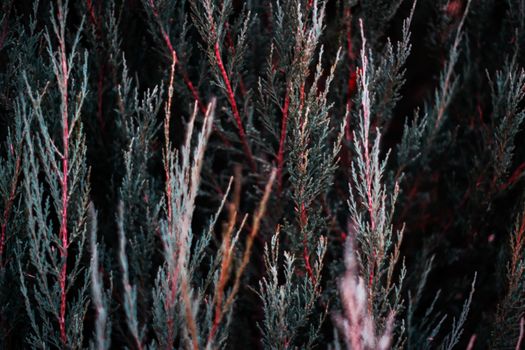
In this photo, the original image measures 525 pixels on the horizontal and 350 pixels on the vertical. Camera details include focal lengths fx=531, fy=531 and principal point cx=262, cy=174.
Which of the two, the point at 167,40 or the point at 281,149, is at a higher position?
the point at 167,40

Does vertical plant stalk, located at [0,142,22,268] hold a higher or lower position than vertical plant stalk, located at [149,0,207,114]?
lower

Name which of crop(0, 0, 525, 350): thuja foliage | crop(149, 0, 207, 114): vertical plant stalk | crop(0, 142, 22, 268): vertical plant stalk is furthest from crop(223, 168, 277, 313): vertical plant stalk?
crop(0, 142, 22, 268): vertical plant stalk

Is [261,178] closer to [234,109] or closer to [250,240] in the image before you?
[234,109]

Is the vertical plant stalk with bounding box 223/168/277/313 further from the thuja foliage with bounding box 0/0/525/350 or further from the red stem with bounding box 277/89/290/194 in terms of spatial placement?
the red stem with bounding box 277/89/290/194

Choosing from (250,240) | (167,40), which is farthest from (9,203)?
(250,240)

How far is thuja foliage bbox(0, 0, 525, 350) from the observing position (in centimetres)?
195

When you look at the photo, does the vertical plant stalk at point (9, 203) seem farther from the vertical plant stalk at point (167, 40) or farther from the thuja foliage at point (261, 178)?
the vertical plant stalk at point (167, 40)

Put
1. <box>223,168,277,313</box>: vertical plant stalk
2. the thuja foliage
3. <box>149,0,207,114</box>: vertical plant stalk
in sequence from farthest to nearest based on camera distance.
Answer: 1. <box>149,0,207,114</box>: vertical plant stalk
2. the thuja foliage
3. <box>223,168,277,313</box>: vertical plant stalk

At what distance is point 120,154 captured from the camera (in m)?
2.64

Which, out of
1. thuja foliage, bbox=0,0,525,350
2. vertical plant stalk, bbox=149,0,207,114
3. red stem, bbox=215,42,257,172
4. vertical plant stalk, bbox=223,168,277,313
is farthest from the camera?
vertical plant stalk, bbox=149,0,207,114

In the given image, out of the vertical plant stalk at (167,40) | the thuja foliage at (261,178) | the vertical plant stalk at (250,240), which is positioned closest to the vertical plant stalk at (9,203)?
the thuja foliage at (261,178)

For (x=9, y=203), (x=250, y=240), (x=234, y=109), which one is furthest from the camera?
(x=234, y=109)

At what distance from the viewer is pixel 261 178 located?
8.72 ft

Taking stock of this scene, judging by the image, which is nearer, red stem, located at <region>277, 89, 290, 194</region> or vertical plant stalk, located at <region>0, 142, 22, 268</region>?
vertical plant stalk, located at <region>0, 142, 22, 268</region>
